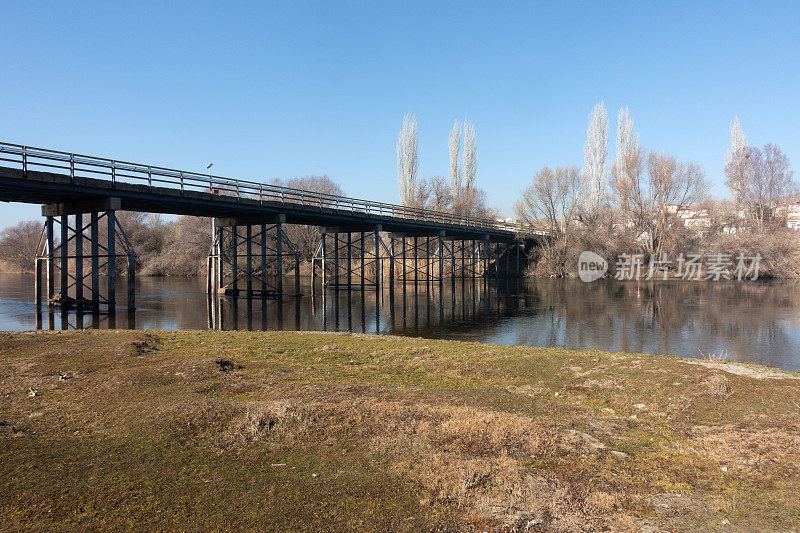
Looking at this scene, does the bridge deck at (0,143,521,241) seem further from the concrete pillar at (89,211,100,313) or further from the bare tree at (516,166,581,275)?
the bare tree at (516,166,581,275)

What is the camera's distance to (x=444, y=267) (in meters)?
61.8

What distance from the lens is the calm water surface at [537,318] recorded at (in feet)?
52.4

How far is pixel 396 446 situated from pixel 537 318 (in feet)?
61.9

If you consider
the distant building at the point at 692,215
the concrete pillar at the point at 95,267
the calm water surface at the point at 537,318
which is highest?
the distant building at the point at 692,215

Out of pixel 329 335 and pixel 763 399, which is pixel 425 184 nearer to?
pixel 329 335

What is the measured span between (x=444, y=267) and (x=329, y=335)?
47.3 metres

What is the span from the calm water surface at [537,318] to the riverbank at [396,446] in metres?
6.99

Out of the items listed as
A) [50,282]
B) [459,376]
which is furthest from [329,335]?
[50,282]

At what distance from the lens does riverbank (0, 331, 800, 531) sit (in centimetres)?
406

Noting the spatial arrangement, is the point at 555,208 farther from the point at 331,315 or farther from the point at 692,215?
the point at 331,315

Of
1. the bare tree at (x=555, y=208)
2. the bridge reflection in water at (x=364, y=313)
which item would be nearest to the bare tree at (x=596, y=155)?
the bare tree at (x=555, y=208)

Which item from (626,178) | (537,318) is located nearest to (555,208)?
(626,178)

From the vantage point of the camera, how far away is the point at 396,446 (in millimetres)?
5469

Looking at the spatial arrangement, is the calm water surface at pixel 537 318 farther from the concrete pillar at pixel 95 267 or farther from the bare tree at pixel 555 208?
the bare tree at pixel 555 208
